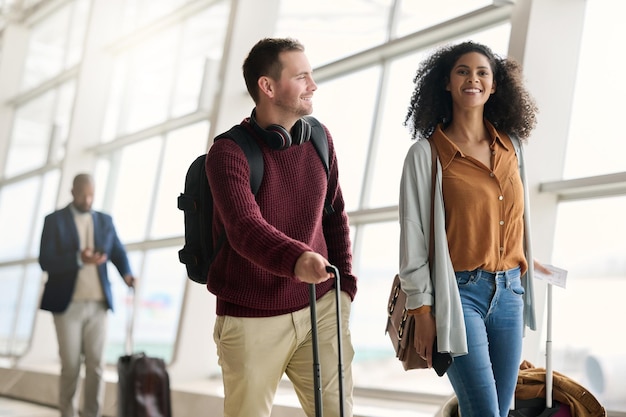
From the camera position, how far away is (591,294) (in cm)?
427

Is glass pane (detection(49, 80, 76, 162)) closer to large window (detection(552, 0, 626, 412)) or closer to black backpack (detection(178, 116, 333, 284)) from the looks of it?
large window (detection(552, 0, 626, 412))

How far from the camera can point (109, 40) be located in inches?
400

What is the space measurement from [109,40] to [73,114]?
107cm

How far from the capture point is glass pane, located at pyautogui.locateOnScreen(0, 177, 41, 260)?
1129 centimetres

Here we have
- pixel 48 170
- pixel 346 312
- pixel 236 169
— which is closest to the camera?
pixel 236 169

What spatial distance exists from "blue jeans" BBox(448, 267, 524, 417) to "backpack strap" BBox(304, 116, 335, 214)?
1.66ft

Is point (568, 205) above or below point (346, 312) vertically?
above

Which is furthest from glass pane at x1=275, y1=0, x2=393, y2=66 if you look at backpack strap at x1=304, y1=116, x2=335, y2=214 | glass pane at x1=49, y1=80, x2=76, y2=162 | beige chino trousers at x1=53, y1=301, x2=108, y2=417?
glass pane at x1=49, y1=80, x2=76, y2=162

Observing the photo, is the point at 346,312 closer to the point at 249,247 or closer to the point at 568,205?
the point at 249,247

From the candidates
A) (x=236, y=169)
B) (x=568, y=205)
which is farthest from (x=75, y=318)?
(x=236, y=169)

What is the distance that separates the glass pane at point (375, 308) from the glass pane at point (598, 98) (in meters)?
1.48

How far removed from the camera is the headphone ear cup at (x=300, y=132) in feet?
8.36

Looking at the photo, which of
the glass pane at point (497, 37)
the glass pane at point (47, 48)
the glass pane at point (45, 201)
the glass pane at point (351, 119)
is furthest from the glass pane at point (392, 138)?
the glass pane at point (47, 48)

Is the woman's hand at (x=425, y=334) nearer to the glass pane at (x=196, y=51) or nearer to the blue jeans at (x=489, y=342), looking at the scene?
the blue jeans at (x=489, y=342)
